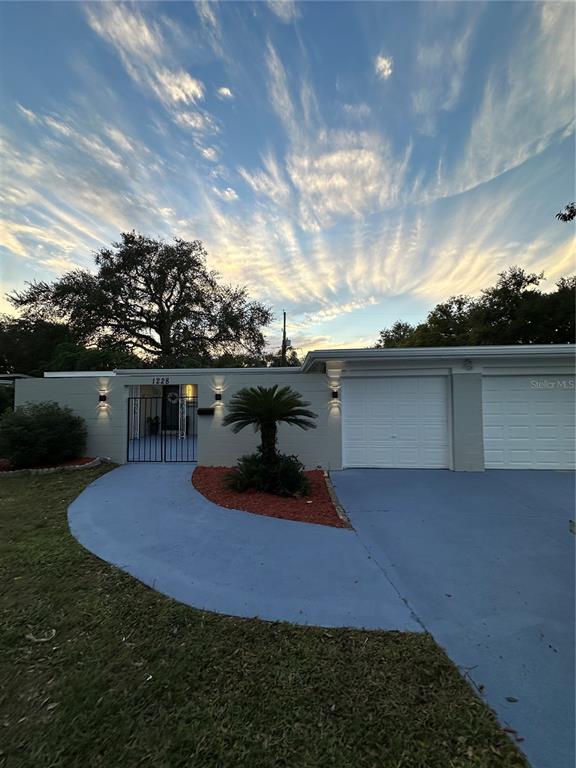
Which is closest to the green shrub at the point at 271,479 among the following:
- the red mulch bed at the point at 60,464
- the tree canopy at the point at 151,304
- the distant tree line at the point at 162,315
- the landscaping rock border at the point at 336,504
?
the landscaping rock border at the point at 336,504

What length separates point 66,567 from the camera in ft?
11.8

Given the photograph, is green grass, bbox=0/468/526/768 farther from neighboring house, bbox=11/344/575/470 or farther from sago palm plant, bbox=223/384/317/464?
neighboring house, bbox=11/344/575/470

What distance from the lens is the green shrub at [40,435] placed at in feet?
26.1

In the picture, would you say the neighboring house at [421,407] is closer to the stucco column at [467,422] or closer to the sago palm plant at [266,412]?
the stucco column at [467,422]

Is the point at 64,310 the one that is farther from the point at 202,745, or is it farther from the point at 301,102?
the point at 202,745

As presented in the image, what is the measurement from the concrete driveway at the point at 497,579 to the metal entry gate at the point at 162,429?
5597 millimetres

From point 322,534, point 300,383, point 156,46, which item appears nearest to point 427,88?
point 156,46

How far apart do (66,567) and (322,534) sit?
9.41ft

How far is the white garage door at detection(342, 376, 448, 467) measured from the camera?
8.16 meters

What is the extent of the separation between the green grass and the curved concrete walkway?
240 millimetres

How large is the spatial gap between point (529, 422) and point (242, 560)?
7.52 m

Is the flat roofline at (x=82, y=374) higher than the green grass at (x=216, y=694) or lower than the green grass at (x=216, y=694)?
higher

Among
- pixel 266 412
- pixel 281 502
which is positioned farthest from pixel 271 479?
pixel 266 412

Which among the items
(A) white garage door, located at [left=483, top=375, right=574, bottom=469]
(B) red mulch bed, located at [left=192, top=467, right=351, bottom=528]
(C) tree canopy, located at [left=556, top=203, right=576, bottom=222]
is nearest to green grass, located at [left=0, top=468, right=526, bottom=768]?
(B) red mulch bed, located at [left=192, top=467, right=351, bottom=528]
